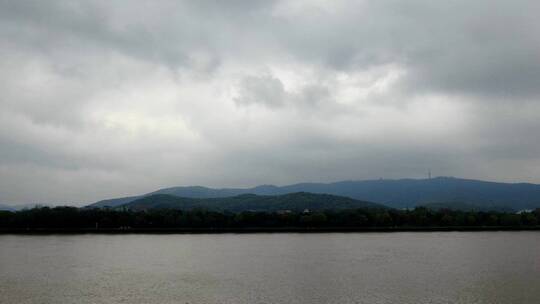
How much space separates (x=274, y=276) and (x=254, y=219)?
238ft

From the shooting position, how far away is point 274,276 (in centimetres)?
3472

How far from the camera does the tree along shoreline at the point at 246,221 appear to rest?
100125 mm

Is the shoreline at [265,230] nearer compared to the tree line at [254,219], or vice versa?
the shoreline at [265,230]

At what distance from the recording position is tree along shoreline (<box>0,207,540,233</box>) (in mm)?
100125

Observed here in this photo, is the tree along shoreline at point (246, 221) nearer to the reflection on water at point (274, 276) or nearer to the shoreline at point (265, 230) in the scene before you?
the shoreline at point (265, 230)

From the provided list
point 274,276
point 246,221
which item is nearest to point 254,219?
point 246,221

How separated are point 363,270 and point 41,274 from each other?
23099 mm

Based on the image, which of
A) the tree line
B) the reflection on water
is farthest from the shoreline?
the reflection on water

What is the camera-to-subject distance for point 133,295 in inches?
1081

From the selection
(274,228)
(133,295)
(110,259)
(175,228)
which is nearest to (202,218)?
(175,228)

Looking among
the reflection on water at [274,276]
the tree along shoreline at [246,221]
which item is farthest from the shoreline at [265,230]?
the reflection on water at [274,276]

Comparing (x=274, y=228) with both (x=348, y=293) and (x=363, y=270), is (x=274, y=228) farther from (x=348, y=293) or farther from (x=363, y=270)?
(x=348, y=293)

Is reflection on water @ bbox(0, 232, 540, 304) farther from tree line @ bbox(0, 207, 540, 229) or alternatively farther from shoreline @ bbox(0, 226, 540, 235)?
tree line @ bbox(0, 207, 540, 229)

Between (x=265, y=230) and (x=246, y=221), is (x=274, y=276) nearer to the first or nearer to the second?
(x=265, y=230)
